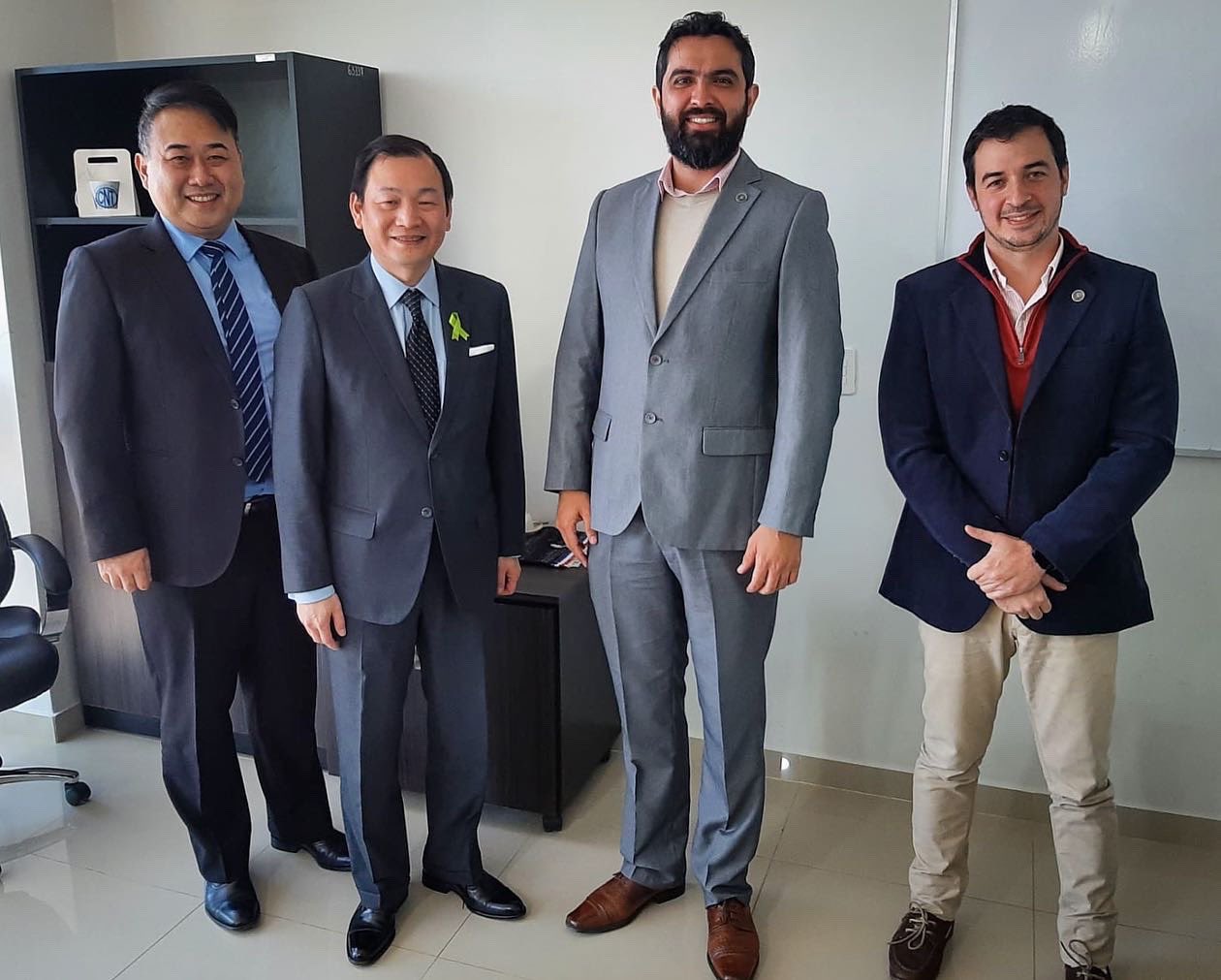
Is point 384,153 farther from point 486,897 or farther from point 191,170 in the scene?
point 486,897

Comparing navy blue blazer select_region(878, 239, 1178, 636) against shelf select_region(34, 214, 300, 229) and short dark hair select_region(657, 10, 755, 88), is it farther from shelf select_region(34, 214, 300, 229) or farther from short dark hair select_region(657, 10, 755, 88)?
shelf select_region(34, 214, 300, 229)

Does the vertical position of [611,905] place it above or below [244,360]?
below

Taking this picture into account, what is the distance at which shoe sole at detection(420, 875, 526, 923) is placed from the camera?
7.51 feet

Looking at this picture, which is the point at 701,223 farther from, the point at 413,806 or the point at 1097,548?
the point at 413,806

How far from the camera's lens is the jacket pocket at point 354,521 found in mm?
2031

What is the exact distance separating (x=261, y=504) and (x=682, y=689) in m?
0.96

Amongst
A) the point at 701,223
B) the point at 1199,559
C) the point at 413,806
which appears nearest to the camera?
the point at 701,223

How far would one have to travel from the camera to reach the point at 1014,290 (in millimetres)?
1920

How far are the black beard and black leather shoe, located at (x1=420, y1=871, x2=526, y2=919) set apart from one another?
1.57 m

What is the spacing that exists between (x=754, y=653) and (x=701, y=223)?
834 mm

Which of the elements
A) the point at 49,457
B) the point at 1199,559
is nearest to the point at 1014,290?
the point at 1199,559

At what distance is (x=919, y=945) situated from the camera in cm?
210

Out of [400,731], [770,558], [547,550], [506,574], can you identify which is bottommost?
[400,731]

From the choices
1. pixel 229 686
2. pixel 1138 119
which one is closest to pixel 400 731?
pixel 229 686
